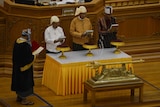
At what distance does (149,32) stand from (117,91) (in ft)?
10.0

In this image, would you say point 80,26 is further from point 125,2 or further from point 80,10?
point 125,2

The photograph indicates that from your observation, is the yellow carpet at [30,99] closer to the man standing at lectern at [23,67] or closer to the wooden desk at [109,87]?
the man standing at lectern at [23,67]

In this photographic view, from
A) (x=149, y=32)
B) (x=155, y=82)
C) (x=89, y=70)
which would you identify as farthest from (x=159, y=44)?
(x=89, y=70)

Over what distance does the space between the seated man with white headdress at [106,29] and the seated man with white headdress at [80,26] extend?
260mm

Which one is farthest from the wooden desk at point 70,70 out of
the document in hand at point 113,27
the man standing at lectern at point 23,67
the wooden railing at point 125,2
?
the wooden railing at point 125,2

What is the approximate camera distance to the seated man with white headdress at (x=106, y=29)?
38.4 feet

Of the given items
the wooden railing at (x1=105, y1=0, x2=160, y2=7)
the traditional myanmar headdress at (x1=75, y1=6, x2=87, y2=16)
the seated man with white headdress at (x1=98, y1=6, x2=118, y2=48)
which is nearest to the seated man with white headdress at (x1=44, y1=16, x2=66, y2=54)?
the traditional myanmar headdress at (x1=75, y1=6, x2=87, y2=16)

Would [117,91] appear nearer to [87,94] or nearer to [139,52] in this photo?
[87,94]

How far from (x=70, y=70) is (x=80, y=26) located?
1.17 m

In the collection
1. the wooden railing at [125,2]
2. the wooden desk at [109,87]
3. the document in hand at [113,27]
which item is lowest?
the wooden desk at [109,87]

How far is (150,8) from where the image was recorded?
13984 millimetres

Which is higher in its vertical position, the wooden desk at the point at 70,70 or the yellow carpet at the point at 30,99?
the wooden desk at the point at 70,70

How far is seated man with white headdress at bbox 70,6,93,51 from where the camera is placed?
11625 millimetres

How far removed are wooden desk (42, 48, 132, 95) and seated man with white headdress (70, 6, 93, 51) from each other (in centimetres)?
34
